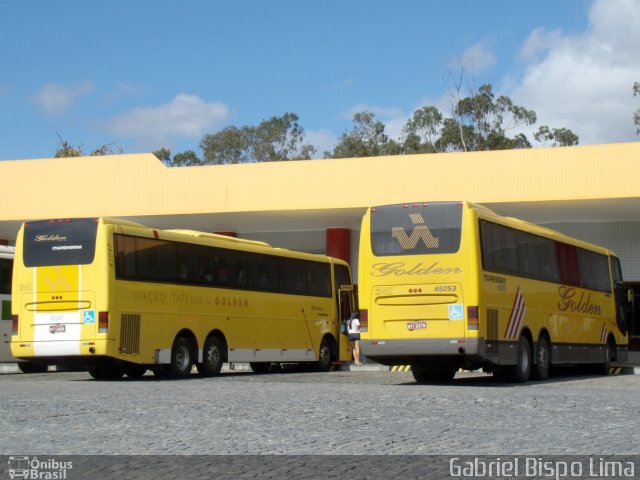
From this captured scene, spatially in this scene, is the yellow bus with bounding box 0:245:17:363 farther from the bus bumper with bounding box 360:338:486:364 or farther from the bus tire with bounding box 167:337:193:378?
the bus bumper with bounding box 360:338:486:364

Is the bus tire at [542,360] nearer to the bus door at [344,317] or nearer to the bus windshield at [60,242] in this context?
the bus door at [344,317]

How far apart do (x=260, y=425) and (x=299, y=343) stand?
16823mm

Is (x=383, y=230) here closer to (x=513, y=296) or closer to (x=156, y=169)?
(x=513, y=296)

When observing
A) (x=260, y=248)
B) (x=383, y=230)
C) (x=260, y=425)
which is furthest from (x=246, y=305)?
(x=260, y=425)

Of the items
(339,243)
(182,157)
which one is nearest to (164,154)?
(182,157)

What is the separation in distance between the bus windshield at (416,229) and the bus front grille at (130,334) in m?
4.92

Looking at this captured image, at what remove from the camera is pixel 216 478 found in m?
7.89

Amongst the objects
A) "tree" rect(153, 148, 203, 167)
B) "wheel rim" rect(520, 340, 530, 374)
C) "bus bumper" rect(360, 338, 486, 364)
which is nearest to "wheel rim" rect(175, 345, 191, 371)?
"bus bumper" rect(360, 338, 486, 364)

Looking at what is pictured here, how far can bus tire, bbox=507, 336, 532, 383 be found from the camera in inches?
814

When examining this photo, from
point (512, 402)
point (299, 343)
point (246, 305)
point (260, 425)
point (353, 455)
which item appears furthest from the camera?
point (299, 343)

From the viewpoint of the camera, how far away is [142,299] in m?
21.2

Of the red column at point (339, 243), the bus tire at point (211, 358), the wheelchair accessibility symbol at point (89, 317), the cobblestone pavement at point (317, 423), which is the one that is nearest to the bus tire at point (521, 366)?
the cobblestone pavement at point (317, 423)

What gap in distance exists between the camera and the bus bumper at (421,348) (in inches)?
731

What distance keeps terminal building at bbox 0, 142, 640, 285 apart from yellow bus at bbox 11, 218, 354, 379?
8.04 meters
